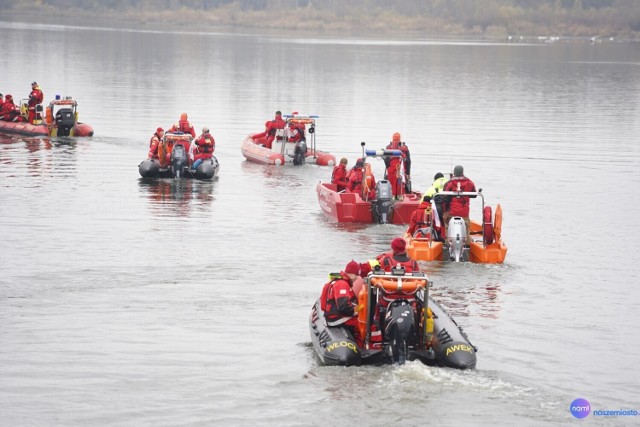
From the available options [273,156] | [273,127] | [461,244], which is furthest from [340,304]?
[273,127]

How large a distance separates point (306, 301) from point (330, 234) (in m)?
6.52

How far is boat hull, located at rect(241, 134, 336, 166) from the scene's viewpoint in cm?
3944

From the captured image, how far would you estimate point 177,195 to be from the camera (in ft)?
111

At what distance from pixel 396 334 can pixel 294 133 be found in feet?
78.1

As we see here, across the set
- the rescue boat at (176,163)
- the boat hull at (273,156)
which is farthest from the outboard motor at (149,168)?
the boat hull at (273,156)

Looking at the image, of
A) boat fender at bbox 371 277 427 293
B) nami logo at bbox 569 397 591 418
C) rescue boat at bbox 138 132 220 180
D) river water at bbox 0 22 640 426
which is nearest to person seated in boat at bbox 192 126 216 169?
rescue boat at bbox 138 132 220 180

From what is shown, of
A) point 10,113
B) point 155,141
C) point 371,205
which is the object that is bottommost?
point 371,205

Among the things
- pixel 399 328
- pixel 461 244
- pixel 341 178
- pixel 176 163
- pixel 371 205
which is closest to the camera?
pixel 399 328

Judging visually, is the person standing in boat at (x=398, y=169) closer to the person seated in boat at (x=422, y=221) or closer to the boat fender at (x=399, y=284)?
the person seated in boat at (x=422, y=221)

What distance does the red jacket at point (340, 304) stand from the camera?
17203 millimetres

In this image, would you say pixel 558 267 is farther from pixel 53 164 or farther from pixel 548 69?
pixel 548 69

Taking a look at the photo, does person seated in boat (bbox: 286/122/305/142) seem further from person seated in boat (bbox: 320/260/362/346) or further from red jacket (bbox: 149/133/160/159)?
person seated in boat (bbox: 320/260/362/346)

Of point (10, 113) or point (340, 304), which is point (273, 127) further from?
point (340, 304)

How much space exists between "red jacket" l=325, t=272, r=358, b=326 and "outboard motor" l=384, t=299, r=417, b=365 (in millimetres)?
703
